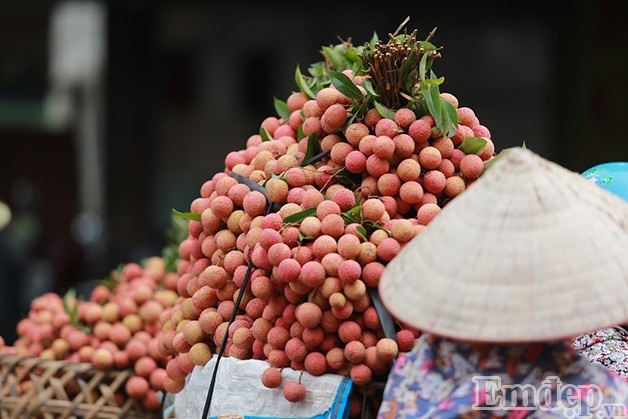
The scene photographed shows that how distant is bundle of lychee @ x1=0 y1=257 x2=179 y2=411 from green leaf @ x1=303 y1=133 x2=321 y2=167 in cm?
71

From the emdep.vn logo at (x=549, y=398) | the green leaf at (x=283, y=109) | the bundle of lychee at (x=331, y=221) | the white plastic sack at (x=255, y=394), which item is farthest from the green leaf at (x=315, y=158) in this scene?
the emdep.vn logo at (x=549, y=398)

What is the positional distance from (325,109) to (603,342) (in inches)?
30.9

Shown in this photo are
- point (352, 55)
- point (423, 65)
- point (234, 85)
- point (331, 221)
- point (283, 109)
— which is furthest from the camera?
point (234, 85)

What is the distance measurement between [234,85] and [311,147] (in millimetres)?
4995

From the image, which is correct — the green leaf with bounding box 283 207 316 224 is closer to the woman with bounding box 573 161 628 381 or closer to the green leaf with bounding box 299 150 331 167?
the green leaf with bounding box 299 150 331 167

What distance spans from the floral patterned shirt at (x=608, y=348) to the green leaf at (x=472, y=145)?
0.47 meters

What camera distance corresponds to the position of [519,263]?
1379 mm

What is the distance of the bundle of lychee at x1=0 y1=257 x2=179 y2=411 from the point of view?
2348mm

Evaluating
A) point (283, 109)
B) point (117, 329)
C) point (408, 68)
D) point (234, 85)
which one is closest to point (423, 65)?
point (408, 68)

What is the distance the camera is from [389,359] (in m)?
1.66

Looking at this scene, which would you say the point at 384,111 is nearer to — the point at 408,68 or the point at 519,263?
the point at 408,68

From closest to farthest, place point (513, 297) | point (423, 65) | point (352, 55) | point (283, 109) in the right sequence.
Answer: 1. point (513, 297)
2. point (423, 65)
3. point (352, 55)
4. point (283, 109)

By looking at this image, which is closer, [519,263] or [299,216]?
[519,263]

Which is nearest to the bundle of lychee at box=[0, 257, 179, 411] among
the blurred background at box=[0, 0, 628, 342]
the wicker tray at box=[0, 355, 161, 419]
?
the wicker tray at box=[0, 355, 161, 419]
